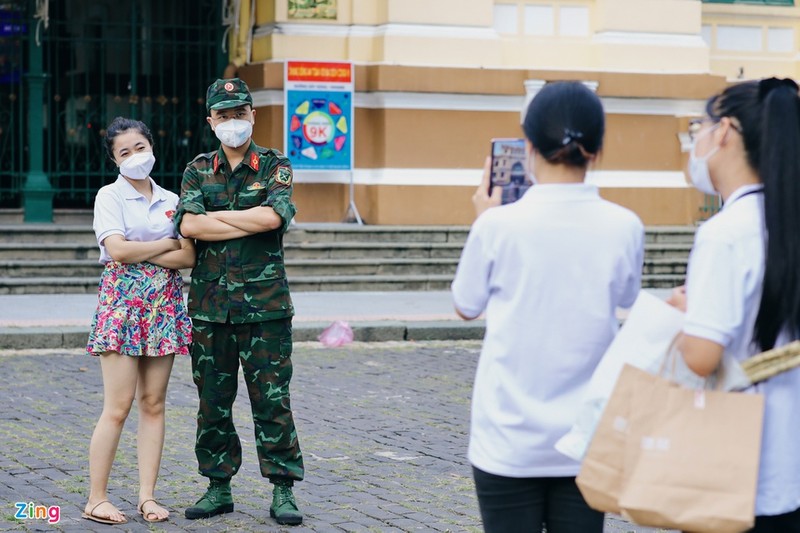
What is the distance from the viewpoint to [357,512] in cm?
627

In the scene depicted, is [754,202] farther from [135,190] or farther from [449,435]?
[449,435]

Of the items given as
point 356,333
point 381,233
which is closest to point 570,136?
point 356,333

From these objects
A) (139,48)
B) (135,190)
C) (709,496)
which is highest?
(139,48)

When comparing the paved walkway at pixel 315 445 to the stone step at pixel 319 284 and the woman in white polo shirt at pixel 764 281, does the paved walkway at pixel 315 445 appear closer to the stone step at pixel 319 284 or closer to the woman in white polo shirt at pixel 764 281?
the woman in white polo shirt at pixel 764 281

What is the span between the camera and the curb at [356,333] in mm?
11586

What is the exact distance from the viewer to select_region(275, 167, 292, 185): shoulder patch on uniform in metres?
6.03

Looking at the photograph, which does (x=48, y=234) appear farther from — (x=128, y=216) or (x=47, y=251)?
(x=128, y=216)

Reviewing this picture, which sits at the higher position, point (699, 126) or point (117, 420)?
point (699, 126)

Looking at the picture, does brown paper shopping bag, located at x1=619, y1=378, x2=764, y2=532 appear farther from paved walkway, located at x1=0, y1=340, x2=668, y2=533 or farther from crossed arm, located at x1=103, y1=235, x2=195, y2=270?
crossed arm, located at x1=103, y1=235, x2=195, y2=270

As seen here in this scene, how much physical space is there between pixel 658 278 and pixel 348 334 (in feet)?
17.0

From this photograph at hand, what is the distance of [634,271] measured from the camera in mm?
3662

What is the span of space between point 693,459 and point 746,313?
0.40 meters

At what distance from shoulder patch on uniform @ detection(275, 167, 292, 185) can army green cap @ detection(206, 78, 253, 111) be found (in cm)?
32

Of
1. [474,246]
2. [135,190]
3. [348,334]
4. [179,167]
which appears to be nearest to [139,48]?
[179,167]
